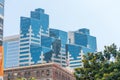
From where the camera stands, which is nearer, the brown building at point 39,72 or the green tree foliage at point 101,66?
the green tree foliage at point 101,66

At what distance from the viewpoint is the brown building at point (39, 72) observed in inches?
5837

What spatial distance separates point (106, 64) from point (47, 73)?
11025cm

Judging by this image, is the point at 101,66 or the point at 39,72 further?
the point at 39,72

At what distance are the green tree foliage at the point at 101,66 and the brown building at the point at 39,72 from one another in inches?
4189

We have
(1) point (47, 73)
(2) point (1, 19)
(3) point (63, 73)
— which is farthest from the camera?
(3) point (63, 73)

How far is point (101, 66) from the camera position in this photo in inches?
1534

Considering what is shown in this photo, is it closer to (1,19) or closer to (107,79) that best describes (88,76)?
(107,79)

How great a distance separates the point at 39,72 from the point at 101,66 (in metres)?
112

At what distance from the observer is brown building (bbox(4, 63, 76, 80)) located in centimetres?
14825

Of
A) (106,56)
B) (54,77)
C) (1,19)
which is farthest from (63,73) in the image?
(106,56)

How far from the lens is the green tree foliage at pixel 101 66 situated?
37537 millimetres

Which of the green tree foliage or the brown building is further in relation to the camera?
the brown building

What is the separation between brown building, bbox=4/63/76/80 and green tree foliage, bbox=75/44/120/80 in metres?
106

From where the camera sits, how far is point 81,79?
39.1 m
